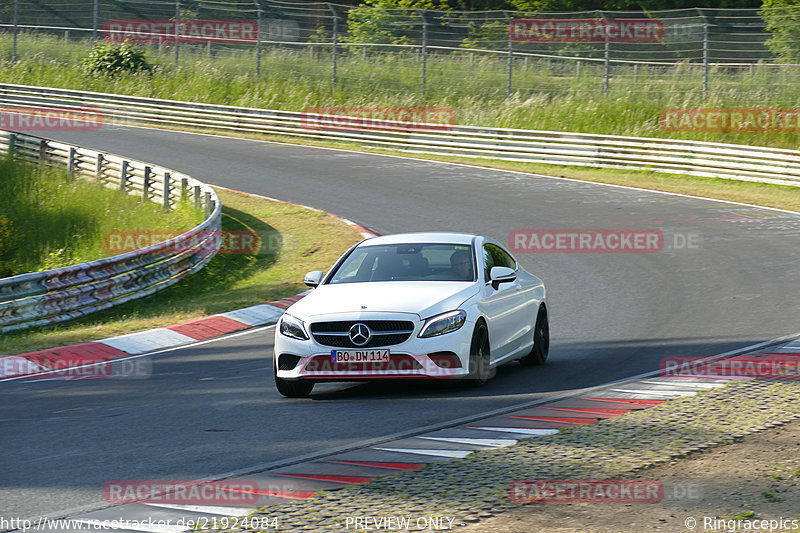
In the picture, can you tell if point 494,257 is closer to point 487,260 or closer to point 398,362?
point 487,260

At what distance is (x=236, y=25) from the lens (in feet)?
151

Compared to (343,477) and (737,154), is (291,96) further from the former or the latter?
(343,477)

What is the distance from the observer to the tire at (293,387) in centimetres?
973

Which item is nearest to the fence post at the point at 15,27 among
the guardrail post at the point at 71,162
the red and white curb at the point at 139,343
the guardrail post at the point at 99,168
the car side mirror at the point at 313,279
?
the guardrail post at the point at 71,162

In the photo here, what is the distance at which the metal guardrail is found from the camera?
14.7m

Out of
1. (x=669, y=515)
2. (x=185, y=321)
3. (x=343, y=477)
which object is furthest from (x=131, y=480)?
(x=185, y=321)

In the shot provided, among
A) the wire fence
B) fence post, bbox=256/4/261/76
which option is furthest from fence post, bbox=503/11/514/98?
fence post, bbox=256/4/261/76

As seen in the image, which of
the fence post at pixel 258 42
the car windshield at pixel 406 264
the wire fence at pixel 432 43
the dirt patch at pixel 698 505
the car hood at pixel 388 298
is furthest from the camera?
the fence post at pixel 258 42

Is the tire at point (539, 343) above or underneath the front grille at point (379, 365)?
underneath

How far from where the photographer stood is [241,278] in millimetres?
18547

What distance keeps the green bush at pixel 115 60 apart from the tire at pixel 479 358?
127ft

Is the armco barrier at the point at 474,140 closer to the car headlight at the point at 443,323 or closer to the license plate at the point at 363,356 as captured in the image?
the car headlight at the point at 443,323

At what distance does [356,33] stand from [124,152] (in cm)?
1039

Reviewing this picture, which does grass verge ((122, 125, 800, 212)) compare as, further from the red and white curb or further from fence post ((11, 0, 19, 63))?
fence post ((11, 0, 19, 63))
